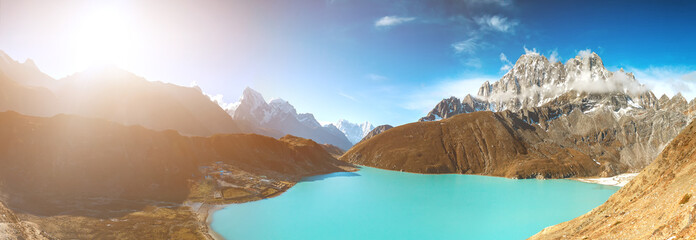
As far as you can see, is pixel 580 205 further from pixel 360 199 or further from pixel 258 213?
pixel 258 213

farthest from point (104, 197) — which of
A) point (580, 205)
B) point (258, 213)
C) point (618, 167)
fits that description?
point (618, 167)

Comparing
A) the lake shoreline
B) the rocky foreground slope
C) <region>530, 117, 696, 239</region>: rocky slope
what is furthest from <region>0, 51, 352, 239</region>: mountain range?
the lake shoreline

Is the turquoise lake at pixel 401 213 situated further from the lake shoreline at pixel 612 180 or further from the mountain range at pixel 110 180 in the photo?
the lake shoreline at pixel 612 180

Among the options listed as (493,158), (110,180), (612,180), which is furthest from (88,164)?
(612,180)

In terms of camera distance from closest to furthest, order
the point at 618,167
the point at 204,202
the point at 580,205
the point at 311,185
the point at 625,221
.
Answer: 1. the point at 625,221
2. the point at 204,202
3. the point at 580,205
4. the point at 311,185
5. the point at 618,167

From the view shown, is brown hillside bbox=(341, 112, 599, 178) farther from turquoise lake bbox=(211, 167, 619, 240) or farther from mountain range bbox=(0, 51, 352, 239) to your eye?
mountain range bbox=(0, 51, 352, 239)

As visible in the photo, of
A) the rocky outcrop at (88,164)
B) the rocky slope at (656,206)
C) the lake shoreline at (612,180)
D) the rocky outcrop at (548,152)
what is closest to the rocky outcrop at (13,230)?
the rocky outcrop at (88,164)
